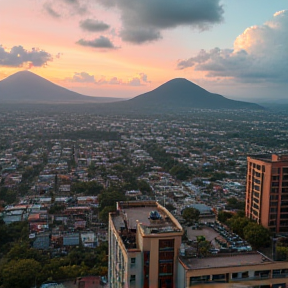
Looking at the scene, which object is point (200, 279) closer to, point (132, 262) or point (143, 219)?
point (132, 262)

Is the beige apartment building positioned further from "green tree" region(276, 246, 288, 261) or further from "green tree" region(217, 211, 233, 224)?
"green tree" region(217, 211, 233, 224)

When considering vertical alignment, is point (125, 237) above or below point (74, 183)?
above

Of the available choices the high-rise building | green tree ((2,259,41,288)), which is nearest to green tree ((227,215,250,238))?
the high-rise building

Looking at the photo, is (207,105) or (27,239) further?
(207,105)

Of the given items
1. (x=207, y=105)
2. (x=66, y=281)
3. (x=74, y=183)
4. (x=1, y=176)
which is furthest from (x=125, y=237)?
(x=207, y=105)

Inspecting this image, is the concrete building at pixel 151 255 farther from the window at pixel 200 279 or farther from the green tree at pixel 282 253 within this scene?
the green tree at pixel 282 253

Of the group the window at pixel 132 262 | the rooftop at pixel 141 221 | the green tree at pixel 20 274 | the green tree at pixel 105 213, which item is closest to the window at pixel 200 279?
the rooftop at pixel 141 221

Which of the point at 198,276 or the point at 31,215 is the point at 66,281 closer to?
the point at 198,276
